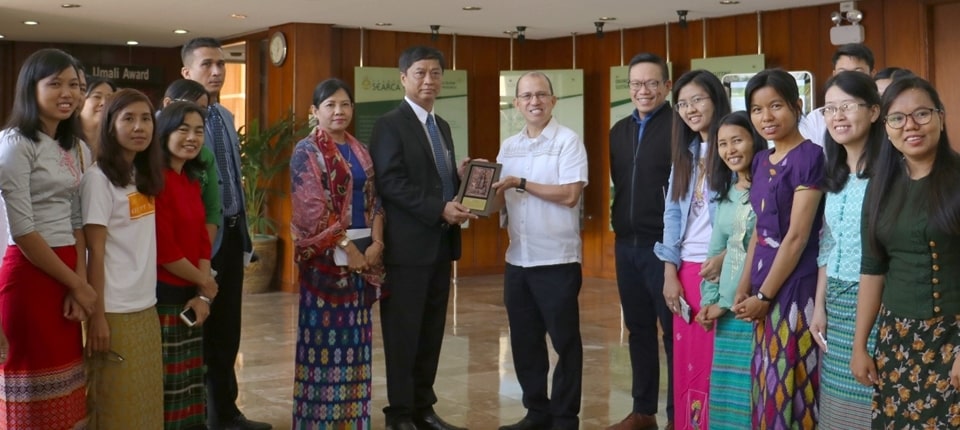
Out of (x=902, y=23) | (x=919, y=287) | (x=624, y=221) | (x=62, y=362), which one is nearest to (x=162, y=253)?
(x=62, y=362)

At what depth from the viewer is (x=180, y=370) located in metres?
4.05

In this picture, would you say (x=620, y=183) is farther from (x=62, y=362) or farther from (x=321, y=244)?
(x=62, y=362)

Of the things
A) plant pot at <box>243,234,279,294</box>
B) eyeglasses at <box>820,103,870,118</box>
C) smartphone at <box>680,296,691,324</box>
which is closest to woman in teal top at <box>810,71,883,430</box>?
eyeglasses at <box>820,103,870,118</box>

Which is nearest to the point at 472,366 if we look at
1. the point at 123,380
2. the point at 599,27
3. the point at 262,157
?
the point at 123,380

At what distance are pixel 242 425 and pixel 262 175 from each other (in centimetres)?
620

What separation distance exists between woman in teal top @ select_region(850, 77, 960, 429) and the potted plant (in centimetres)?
801

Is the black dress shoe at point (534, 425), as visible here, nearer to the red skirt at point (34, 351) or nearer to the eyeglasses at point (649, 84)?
the eyeglasses at point (649, 84)

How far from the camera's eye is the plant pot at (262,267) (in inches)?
416

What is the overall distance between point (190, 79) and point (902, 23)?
650 centimetres

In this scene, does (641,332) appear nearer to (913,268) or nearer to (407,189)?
(407,189)

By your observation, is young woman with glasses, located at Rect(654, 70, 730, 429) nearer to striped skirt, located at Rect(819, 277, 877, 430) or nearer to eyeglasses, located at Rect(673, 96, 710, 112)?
eyeglasses, located at Rect(673, 96, 710, 112)

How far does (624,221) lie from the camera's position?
497 centimetres

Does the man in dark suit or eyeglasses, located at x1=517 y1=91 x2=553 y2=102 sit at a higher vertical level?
eyeglasses, located at x1=517 y1=91 x2=553 y2=102

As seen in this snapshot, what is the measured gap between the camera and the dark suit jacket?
4.66m
